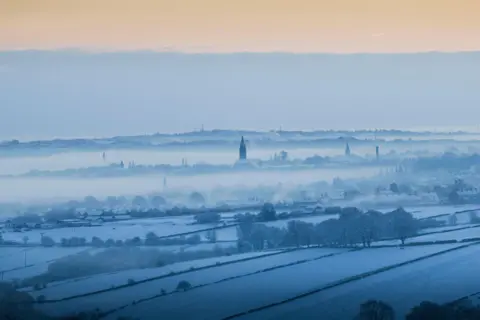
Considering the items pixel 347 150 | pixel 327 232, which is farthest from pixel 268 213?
pixel 347 150

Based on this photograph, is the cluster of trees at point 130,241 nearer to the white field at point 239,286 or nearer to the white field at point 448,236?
the white field at point 239,286

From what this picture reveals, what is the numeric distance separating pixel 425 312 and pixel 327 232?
58cm

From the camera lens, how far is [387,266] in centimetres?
500

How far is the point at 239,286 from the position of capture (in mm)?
4945

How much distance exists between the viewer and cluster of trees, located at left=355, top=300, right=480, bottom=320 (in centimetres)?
484

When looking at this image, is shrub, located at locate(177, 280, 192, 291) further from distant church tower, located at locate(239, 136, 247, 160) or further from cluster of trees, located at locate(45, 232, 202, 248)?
distant church tower, located at locate(239, 136, 247, 160)

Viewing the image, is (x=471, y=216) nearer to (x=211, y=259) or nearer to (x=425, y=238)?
(x=425, y=238)

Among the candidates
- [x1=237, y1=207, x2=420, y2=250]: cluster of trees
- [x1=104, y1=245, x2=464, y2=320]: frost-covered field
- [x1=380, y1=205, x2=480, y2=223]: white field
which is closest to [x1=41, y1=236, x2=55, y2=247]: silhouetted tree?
[x1=104, y1=245, x2=464, y2=320]: frost-covered field

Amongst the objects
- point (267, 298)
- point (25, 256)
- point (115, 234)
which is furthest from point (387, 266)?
point (25, 256)

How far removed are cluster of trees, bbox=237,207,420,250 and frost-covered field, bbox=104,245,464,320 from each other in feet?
0.24

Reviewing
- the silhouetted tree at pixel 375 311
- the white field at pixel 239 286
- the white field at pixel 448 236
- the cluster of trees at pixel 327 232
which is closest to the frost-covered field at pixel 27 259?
the white field at pixel 239 286

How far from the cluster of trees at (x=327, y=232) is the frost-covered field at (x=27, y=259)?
78cm

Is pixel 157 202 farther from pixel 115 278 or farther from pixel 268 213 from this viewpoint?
pixel 268 213

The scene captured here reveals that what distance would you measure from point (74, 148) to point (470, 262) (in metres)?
1.88
